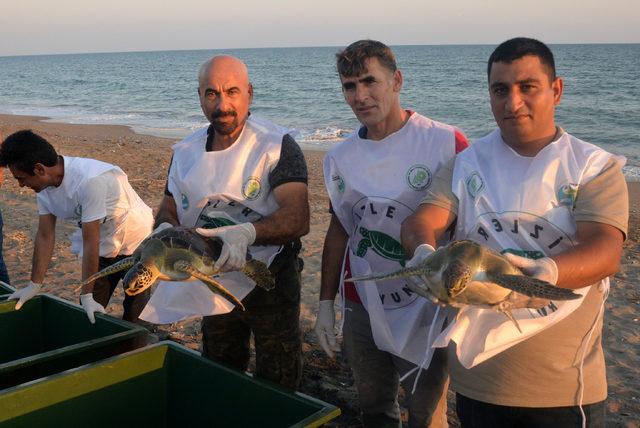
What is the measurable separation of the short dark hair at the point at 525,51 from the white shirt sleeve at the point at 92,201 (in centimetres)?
258

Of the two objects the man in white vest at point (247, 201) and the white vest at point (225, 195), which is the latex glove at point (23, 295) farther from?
the man in white vest at point (247, 201)

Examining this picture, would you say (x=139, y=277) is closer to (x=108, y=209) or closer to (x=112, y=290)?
(x=108, y=209)

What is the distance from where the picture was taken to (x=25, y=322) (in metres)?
3.17

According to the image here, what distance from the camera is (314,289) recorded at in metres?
5.85

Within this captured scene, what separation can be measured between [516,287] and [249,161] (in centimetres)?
147

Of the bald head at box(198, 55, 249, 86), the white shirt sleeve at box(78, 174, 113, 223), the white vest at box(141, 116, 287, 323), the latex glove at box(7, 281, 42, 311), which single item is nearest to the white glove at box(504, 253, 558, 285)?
the white vest at box(141, 116, 287, 323)

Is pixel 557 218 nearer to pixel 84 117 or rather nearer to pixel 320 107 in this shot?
pixel 320 107

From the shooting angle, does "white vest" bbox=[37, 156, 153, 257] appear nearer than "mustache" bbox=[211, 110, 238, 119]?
No

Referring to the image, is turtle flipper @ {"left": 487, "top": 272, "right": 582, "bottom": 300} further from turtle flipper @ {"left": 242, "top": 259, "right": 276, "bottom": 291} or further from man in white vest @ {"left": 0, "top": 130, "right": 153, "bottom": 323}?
man in white vest @ {"left": 0, "top": 130, "right": 153, "bottom": 323}

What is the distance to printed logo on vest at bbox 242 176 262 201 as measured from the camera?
8.89 ft

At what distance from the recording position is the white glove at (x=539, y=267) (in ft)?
5.55

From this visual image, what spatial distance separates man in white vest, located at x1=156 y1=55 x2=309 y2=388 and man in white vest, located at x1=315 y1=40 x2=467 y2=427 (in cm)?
25

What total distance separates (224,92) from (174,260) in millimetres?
850

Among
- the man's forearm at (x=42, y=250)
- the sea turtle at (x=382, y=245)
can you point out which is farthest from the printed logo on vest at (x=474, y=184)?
the man's forearm at (x=42, y=250)
